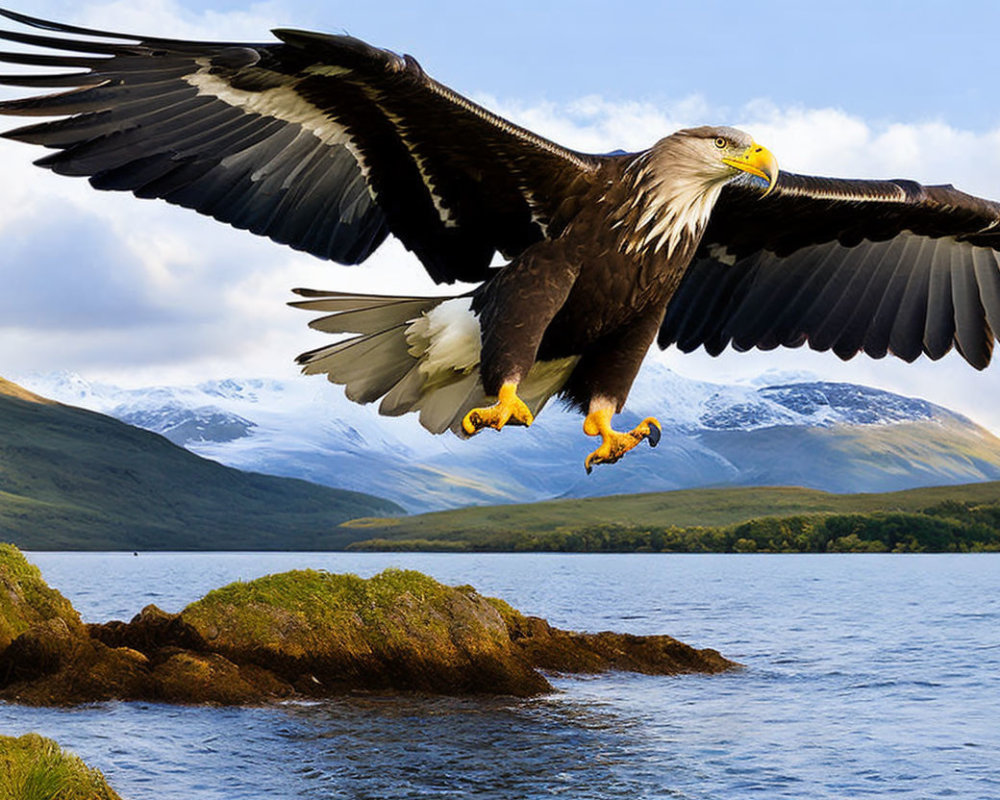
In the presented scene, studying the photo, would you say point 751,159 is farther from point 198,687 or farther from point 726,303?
point 198,687

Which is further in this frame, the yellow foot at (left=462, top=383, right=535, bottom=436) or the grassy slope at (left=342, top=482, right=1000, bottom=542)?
the grassy slope at (left=342, top=482, right=1000, bottom=542)

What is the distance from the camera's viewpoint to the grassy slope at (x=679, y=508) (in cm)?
16262

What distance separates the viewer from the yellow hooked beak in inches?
274

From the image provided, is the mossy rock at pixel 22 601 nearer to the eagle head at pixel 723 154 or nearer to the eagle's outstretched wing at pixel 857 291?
the eagle's outstretched wing at pixel 857 291

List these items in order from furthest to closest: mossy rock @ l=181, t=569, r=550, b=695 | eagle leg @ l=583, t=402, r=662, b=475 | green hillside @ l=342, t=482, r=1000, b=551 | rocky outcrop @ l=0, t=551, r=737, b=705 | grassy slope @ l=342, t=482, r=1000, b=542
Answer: grassy slope @ l=342, t=482, r=1000, b=542, green hillside @ l=342, t=482, r=1000, b=551, mossy rock @ l=181, t=569, r=550, b=695, rocky outcrop @ l=0, t=551, r=737, b=705, eagle leg @ l=583, t=402, r=662, b=475

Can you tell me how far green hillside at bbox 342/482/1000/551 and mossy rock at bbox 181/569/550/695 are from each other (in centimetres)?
12770

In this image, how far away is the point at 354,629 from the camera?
81.2 ft

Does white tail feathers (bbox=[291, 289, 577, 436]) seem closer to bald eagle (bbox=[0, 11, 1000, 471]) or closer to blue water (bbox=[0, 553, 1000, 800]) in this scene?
bald eagle (bbox=[0, 11, 1000, 471])

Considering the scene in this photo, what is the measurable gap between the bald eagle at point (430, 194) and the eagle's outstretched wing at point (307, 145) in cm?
1

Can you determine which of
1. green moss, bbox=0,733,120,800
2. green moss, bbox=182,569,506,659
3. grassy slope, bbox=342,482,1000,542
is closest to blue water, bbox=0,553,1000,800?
green moss, bbox=182,569,506,659

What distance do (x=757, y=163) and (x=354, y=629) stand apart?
62.9 ft

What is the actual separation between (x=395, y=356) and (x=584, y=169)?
173 cm

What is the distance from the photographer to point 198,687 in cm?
2444

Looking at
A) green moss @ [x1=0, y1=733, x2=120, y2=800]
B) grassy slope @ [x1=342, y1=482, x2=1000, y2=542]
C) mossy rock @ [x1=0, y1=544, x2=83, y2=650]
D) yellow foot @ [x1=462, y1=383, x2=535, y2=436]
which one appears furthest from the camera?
grassy slope @ [x1=342, y1=482, x2=1000, y2=542]
